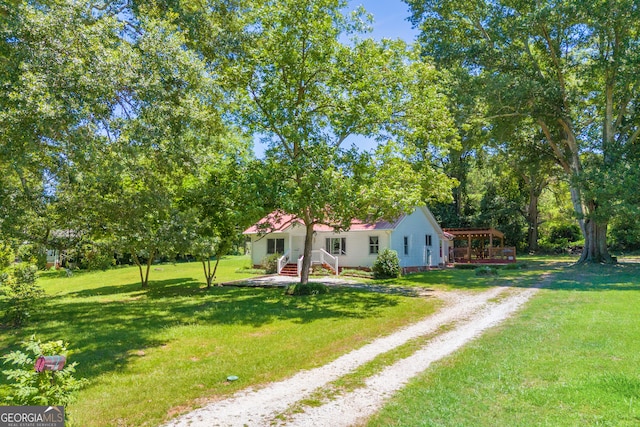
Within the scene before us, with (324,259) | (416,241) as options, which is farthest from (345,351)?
(416,241)

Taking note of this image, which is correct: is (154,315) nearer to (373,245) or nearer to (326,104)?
(326,104)

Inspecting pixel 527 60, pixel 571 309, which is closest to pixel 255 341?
pixel 571 309

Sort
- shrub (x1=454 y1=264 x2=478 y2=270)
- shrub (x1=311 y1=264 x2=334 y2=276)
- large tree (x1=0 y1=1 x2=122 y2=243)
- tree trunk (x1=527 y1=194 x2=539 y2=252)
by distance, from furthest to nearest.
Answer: tree trunk (x1=527 y1=194 x2=539 y2=252)
shrub (x1=454 y1=264 x2=478 y2=270)
shrub (x1=311 y1=264 x2=334 y2=276)
large tree (x1=0 y1=1 x2=122 y2=243)

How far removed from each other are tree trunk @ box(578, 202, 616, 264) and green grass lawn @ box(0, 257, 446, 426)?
19.3 meters

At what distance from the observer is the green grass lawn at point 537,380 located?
15.2 ft

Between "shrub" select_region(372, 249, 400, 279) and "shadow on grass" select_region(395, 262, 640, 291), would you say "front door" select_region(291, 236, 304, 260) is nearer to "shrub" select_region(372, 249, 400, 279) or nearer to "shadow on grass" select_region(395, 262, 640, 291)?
"shrub" select_region(372, 249, 400, 279)

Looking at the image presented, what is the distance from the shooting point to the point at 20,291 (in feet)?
34.4

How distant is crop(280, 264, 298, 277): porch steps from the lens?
25.5 m

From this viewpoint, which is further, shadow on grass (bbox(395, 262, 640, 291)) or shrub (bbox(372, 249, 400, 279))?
shrub (bbox(372, 249, 400, 279))

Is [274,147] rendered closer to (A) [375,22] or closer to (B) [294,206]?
(B) [294,206]

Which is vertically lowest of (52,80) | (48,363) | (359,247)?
(48,363)

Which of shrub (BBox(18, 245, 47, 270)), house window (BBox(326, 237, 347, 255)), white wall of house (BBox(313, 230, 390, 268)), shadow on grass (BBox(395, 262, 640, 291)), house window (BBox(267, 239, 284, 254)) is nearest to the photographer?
shrub (BBox(18, 245, 47, 270))

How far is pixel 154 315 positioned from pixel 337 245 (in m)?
16.0

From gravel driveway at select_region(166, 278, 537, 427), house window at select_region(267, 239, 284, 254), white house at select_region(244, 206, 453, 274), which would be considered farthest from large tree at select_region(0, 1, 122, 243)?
A: house window at select_region(267, 239, 284, 254)
